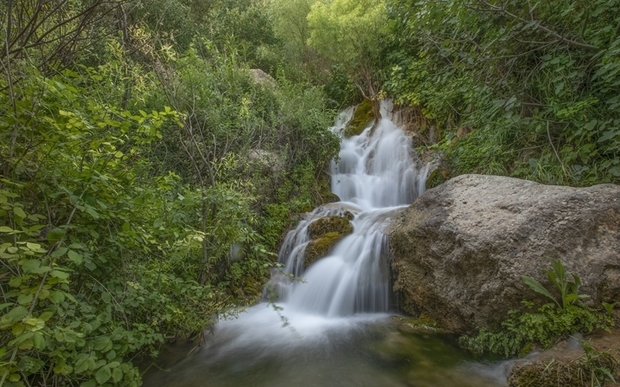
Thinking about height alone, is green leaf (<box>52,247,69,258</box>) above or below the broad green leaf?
above

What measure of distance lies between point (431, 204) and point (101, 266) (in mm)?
3879

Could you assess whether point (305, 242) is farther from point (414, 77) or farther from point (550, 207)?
point (414, 77)

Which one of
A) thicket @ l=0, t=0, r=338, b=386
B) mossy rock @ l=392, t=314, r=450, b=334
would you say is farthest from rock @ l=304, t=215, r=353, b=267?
mossy rock @ l=392, t=314, r=450, b=334

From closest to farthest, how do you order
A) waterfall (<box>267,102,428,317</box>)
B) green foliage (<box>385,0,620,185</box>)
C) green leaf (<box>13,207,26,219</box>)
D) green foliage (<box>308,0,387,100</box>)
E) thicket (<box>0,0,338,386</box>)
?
green leaf (<box>13,207,26,219</box>) < thicket (<box>0,0,338,386</box>) < green foliage (<box>385,0,620,185</box>) < waterfall (<box>267,102,428,317</box>) < green foliage (<box>308,0,387,100</box>)

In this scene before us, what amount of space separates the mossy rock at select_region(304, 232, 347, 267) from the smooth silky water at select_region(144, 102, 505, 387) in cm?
8

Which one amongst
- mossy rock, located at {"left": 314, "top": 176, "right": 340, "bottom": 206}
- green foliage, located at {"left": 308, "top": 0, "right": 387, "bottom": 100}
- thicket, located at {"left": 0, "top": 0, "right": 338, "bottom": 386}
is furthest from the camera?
green foliage, located at {"left": 308, "top": 0, "right": 387, "bottom": 100}

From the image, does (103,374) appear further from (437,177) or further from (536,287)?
(437,177)

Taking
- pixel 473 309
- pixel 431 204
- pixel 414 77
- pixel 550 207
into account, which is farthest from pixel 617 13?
pixel 414 77

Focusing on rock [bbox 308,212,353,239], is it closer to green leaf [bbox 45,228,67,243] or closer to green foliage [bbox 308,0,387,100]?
green leaf [bbox 45,228,67,243]

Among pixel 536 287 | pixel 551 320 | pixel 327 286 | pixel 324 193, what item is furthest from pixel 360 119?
pixel 551 320

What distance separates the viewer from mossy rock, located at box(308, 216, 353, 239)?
5.75 m

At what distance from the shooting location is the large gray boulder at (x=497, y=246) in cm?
338

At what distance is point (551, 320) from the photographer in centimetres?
320

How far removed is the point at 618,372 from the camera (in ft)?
8.46
